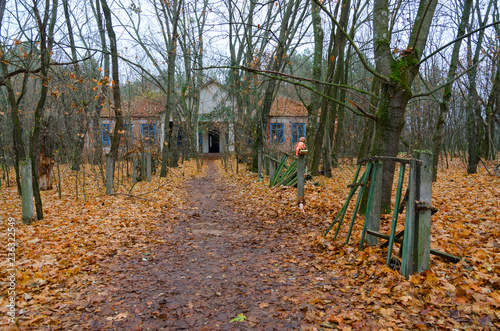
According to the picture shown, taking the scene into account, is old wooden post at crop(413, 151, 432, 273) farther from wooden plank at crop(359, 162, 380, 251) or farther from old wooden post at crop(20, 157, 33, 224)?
old wooden post at crop(20, 157, 33, 224)

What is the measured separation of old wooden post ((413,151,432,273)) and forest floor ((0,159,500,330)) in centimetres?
19

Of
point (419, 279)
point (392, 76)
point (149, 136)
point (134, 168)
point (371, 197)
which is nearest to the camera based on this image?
point (419, 279)

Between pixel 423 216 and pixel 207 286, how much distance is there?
2830 millimetres

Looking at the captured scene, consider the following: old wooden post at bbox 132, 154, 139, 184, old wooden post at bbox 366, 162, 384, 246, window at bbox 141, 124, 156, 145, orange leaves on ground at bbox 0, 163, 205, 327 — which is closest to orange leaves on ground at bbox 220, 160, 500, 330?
old wooden post at bbox 366, 162, 384, 246

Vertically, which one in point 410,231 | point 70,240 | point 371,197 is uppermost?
point 371,197

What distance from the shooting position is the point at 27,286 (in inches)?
152

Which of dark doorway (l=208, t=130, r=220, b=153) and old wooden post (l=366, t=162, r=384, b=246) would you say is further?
dark doorway (l=208, t=130, r=220, b=153)

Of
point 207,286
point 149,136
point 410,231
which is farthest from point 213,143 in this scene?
point 410,231

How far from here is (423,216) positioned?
12.4ft

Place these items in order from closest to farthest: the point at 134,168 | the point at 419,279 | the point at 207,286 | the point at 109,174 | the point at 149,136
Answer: the point at 419,279 < the point at 207,286 < the point at 109,174 < the point at 134,168 < the point at 149,136

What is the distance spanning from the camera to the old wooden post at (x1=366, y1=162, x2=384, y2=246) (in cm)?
472

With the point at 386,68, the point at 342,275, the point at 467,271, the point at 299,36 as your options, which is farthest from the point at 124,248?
the point at 299,36

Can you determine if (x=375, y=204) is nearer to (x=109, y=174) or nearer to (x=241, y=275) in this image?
(x=241, y=275)

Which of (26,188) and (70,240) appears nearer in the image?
(70,240)
